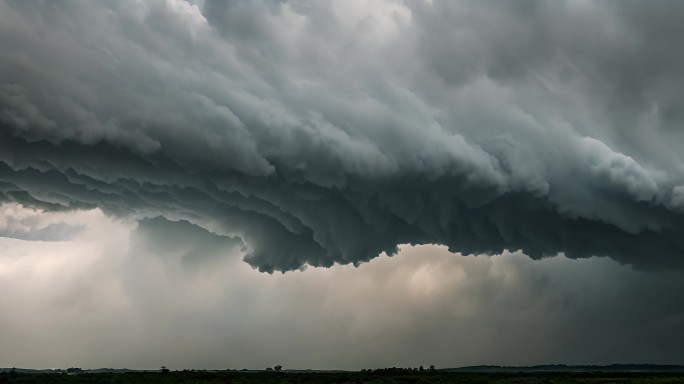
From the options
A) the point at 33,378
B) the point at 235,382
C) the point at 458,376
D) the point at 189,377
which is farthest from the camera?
the point at 458,376

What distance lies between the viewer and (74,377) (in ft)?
361

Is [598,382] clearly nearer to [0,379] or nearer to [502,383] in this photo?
[502,383]

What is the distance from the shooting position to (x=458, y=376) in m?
134

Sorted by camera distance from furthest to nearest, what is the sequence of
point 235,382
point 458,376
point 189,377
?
point 458,376, point 189,377, point 235,382

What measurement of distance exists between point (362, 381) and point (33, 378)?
5430cm

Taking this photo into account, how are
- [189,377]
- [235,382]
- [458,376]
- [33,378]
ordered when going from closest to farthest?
[33,378]
[235,382]
[189,377]
[458,376]

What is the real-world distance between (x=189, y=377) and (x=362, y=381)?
33.1 m

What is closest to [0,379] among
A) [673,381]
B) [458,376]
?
[458,376]

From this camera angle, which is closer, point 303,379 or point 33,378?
point 33,378

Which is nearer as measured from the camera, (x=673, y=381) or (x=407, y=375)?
(x=673, y=381)

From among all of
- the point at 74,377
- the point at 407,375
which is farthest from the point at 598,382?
the point at 74,377

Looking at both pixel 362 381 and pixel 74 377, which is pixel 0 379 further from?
pixel 362 381

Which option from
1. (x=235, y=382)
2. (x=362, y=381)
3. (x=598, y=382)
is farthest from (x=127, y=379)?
(x=598, y=382)

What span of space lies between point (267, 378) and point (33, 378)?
41.6 m
